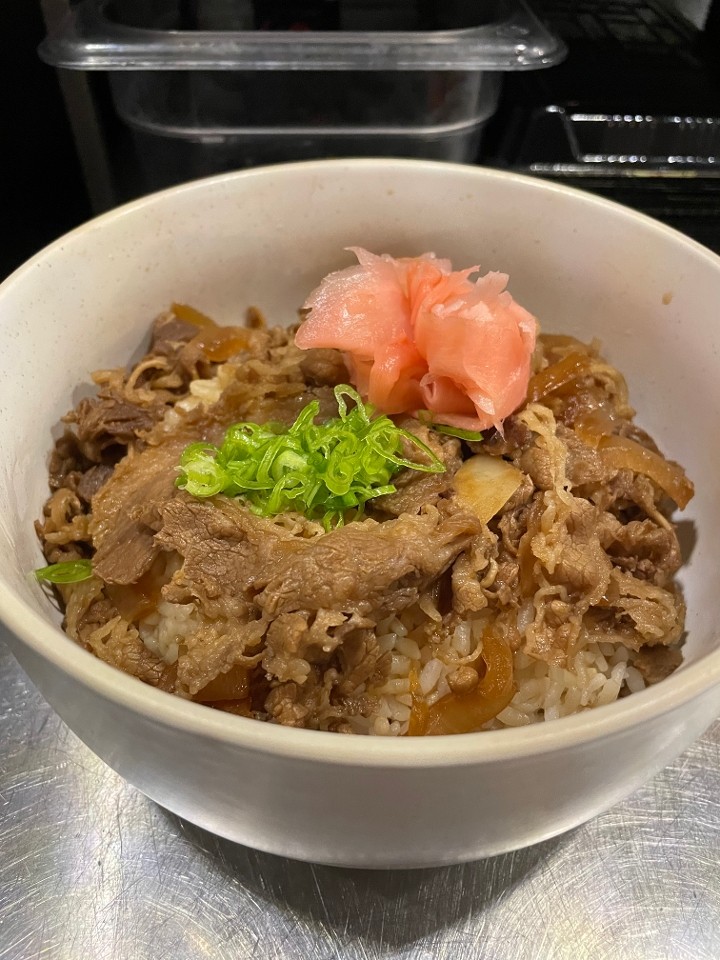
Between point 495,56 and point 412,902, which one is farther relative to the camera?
point 495,56

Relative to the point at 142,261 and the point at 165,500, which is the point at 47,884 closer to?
the point at 165,500

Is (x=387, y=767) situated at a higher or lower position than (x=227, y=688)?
higher

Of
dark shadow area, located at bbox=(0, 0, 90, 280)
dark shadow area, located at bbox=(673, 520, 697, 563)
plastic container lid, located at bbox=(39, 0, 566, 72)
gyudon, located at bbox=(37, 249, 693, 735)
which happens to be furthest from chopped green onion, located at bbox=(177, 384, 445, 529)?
dark shadow area, located at bbox=(0, 0, 90, 280)

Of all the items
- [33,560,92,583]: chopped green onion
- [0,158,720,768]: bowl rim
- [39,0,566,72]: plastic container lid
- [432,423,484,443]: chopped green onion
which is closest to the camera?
[0,158,720,768]: bowl rim

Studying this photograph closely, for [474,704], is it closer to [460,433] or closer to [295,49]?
[460,433]

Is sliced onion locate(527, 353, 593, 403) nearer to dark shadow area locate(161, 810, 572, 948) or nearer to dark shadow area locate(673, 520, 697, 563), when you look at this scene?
dark shadow area locate(673, 520, 697, 563)

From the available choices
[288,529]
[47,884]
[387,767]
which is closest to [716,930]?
[387,767]

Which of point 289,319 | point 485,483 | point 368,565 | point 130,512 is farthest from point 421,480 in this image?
point 289,319
